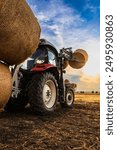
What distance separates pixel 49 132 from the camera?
15.9 ft

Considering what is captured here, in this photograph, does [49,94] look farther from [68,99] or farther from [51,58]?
[68,99]

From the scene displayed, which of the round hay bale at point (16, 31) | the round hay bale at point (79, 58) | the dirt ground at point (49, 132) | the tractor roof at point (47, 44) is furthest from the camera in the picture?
the round hay bale at point (79, 58)

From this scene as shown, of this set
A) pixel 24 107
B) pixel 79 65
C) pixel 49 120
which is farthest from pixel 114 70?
pixel 79 65

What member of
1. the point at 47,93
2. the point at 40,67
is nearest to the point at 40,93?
the point at 47,93

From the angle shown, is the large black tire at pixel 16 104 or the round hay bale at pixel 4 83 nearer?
the round hay bale at pixel 4 83

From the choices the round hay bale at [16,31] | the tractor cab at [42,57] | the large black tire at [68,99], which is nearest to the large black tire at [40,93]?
the tractor cab at [42,57]

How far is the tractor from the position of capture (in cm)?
612

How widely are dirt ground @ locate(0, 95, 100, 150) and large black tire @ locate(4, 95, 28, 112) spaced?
0.50 metres

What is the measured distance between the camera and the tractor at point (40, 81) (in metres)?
6.12

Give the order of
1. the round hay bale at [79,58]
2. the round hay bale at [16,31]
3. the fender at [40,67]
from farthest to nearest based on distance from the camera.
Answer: the round hay bale at [79,58], the fender at [40,67], the round hay bale at [16,31]

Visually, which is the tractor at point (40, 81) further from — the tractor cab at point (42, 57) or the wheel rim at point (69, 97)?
the wheel rim at point (69, 97)

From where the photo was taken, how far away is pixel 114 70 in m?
3.63

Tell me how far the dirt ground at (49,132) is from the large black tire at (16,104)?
1.64ft

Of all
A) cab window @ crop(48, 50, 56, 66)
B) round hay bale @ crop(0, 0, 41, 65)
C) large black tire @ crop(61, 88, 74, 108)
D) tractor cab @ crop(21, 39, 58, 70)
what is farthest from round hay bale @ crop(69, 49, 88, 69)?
round hay bale @ crop(0, 0, 41, 65)
